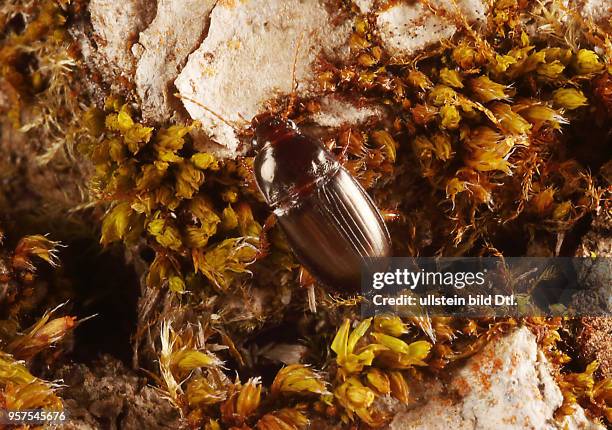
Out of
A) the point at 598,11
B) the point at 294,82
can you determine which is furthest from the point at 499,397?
the point at 598,11

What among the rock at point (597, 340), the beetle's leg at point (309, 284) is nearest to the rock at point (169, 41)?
the beetle's leg at point (309, 284)

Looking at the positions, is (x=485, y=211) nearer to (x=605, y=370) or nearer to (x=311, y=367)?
(x=605, y=370)

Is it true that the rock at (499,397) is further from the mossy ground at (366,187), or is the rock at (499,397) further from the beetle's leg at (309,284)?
the beetle's leg at (309,284)

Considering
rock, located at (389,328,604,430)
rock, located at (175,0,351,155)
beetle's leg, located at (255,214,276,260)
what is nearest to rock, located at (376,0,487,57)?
rock, located at (175,0,351,155)

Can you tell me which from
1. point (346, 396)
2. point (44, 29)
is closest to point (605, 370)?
point (346, 396)

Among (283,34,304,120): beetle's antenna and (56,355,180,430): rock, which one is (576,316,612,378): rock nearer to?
(283,34,304,120): beetle's antenna

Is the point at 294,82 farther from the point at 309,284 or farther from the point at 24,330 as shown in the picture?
the point at 24,330
